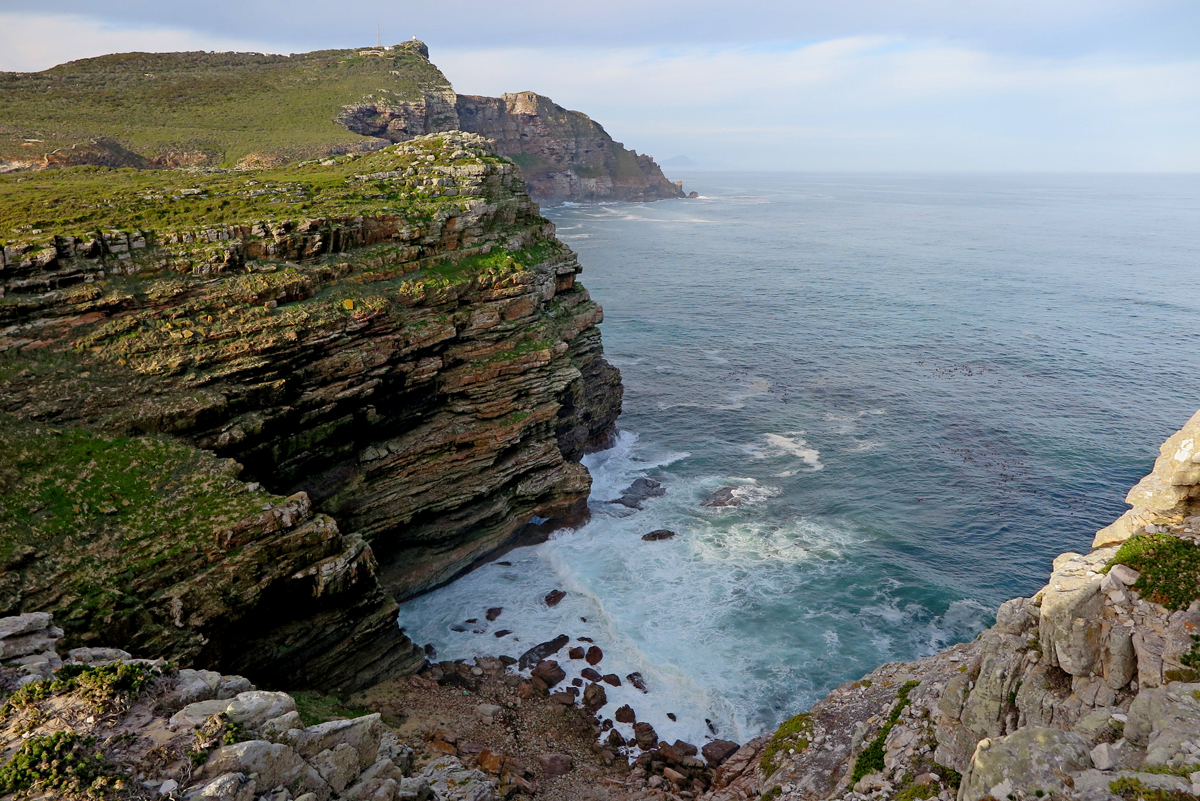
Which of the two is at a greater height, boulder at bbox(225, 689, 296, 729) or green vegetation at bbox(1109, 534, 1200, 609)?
green vegetation at bbox(1109, 534, 1200, 609)

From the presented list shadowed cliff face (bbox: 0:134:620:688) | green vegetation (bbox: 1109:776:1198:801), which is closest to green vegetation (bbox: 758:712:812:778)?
green vegetation (bbox: 1109:776:1198:801)

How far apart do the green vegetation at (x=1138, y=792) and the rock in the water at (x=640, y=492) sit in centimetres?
3857

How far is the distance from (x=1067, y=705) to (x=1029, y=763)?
4261mm

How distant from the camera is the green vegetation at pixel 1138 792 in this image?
13.4 metres

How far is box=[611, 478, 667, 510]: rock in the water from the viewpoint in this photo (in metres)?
52.7

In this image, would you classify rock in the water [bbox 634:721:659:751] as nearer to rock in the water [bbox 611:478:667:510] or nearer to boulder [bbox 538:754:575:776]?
boulder [bbox 538:754:575:776]

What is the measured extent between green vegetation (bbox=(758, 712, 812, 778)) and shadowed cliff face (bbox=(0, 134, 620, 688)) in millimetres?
18749

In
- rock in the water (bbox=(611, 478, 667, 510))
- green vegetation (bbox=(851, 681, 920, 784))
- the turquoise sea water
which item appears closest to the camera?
green vegetation (bbox=(851, 681, 920, 784))

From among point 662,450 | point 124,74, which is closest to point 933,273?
point 662,450

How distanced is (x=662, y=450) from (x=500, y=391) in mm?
21684

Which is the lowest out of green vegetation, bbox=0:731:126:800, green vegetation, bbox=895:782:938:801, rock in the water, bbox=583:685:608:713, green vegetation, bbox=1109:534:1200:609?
rock in the water, bbox=583:685:608:713

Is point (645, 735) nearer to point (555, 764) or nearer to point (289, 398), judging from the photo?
point (555, 764)

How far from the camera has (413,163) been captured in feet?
170

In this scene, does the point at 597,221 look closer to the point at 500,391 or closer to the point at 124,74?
the point at 124,74
